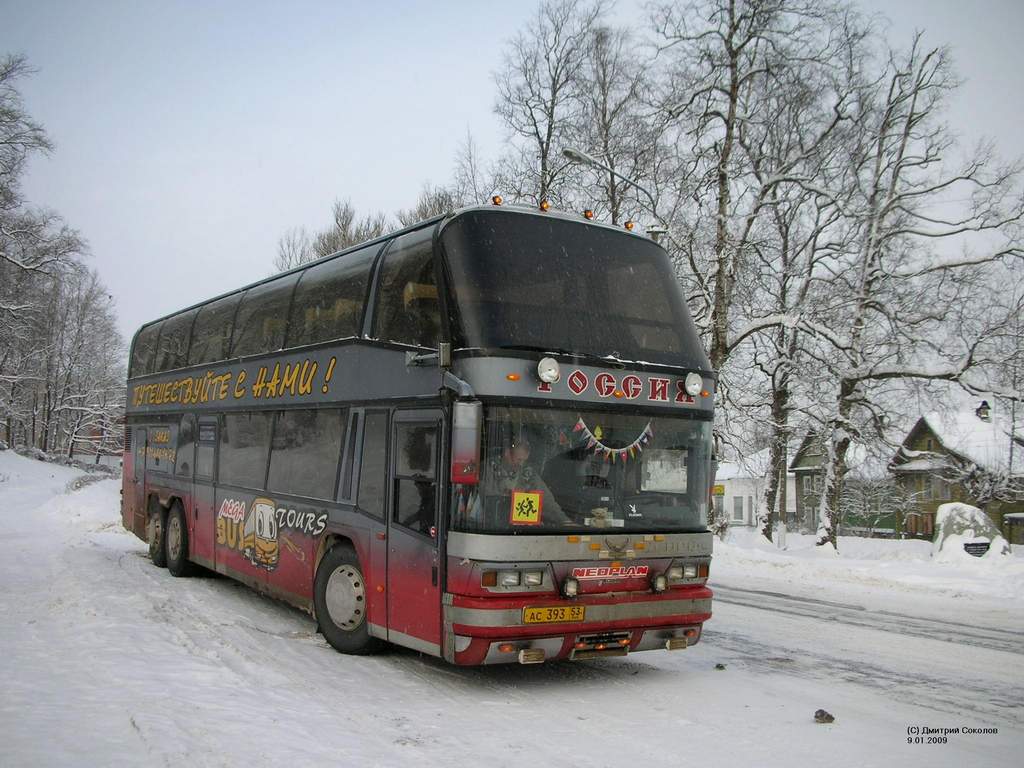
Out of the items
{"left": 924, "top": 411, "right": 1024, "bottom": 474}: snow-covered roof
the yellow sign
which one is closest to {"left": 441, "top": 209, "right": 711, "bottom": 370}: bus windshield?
the yellow sign

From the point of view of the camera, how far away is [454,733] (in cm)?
600

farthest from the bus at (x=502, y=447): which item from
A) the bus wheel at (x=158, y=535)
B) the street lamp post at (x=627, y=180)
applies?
the bus wheel at (x=158, y=535)

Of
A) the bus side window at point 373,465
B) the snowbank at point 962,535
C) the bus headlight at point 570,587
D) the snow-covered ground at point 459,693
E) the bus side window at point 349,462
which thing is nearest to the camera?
the snow-covered ground at point 459,693

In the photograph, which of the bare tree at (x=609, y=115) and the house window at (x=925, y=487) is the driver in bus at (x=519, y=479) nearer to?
the bare tree at (x=609, y=115)

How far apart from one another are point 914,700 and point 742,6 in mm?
21158

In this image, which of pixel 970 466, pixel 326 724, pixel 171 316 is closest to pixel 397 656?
pixel 326 724

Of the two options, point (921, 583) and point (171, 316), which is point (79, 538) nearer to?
point (171, 316)

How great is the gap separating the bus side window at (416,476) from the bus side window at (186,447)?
21.1ft

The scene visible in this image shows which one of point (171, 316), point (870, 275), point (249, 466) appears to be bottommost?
point (249, 466)

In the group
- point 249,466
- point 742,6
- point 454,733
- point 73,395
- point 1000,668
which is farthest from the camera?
point 73,395

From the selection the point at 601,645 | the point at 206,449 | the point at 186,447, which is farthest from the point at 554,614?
the point at 186,447

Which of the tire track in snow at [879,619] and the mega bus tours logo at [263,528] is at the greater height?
the mega bus tours logo at [263,528]

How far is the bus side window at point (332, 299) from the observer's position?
896 cm

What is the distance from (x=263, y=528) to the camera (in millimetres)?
10516
